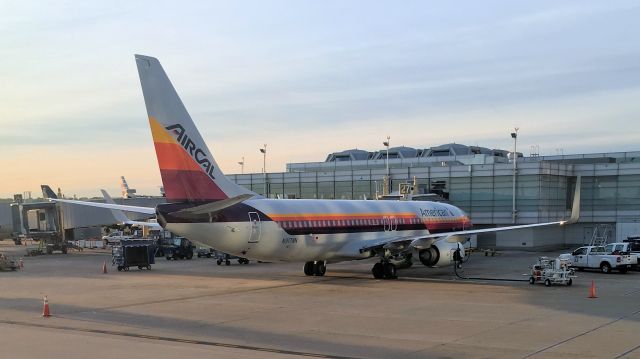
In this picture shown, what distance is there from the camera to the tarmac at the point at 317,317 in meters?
14.1

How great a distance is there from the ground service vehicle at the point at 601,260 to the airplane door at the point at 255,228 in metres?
17.0

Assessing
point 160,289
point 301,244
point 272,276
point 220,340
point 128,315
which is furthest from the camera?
point 272,276

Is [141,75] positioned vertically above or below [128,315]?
above

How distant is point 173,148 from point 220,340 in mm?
10240

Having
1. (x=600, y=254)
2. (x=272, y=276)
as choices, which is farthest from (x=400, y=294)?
(x=600, y=254)

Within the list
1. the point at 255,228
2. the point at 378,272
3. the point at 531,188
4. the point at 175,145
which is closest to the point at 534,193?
the point at 531,188

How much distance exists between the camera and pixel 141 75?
74.0ft

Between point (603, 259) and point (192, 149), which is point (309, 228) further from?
point (603, 259)

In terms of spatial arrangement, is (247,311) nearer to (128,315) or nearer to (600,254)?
(128,315)

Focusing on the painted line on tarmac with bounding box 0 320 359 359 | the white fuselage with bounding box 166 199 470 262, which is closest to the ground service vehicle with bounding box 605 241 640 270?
the white fuselage with bounding box 166 199 470 262

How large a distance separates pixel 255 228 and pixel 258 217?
0.55 meters

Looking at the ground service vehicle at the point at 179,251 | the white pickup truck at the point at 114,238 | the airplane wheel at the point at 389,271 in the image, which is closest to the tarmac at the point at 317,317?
the airplane wheel at the point at 389,271

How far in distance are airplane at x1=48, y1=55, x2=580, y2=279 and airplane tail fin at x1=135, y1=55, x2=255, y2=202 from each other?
0.04 m

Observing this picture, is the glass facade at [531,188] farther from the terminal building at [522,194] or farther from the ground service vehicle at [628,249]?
the ground service vehicle at [628,249]
